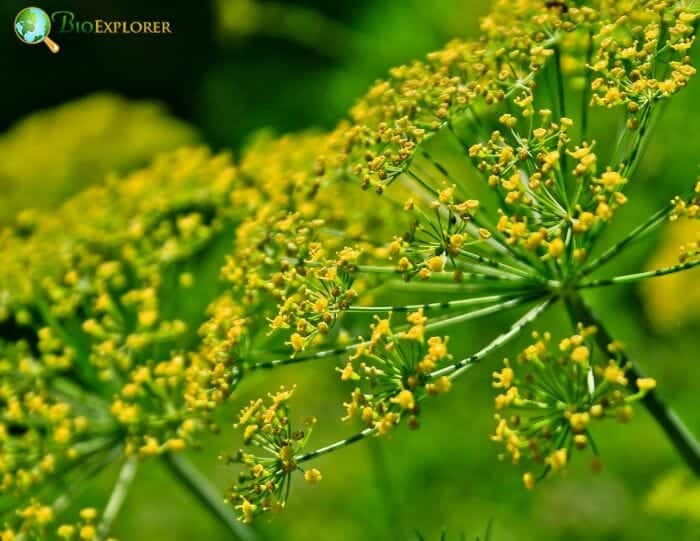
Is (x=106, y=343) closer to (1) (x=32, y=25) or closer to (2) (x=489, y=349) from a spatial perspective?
(2) (x=489, y=349)

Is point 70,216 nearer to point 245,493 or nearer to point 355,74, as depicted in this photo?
point 245,493

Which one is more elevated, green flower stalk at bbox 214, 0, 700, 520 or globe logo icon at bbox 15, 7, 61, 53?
globe logo icon at bbox 15, 7, 61, 53

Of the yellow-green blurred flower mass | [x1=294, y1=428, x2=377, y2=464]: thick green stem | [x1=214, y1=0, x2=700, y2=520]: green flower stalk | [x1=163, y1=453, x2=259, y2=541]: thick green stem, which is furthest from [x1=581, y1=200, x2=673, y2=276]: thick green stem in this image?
the yellow-green blurred flower mass

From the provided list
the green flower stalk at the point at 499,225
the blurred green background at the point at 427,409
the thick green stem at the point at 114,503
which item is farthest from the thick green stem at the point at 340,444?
the blurred green background at the point at 427,409

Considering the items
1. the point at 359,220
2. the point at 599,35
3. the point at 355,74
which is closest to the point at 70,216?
the point at 359,220

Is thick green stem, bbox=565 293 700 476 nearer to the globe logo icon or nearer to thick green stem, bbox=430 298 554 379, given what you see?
thick green stem, bbox=430 298 554 379
